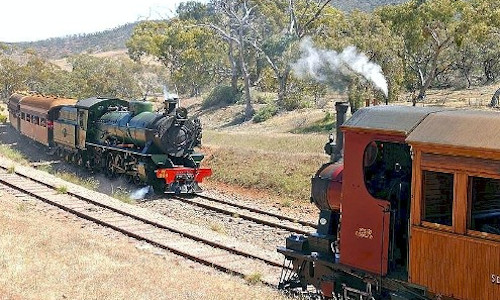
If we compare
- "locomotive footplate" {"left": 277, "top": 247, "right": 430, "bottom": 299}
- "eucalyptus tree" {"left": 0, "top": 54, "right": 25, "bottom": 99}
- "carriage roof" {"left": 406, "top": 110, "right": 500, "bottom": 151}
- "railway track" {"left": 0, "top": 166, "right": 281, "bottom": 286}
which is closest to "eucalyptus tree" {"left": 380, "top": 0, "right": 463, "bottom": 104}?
"railway track" {"left": 0, "top": 166, "right": 281, "bottom": 286}

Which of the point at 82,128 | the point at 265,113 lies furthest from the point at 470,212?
the point at 265,113

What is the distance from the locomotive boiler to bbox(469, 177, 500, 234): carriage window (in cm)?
1

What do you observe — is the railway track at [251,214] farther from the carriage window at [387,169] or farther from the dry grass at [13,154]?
the dry grass at [13,154]

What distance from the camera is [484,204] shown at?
775cm

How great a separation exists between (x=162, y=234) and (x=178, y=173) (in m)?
6.48

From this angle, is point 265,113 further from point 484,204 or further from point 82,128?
point 484,204

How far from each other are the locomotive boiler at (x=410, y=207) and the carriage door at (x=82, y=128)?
1865cm

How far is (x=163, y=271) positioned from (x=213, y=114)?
143 feet

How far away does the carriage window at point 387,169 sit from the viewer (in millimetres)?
8734

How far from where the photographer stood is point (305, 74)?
156 feet

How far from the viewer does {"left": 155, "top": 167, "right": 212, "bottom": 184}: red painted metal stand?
22.2 metres

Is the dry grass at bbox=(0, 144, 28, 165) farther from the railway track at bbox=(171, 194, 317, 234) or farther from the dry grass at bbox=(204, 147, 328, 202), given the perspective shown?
the railway track at bbox=(171, 194, 317, 234)

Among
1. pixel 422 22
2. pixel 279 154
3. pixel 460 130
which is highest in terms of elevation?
pixel 422 22

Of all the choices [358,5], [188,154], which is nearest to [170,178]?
[188,154]
